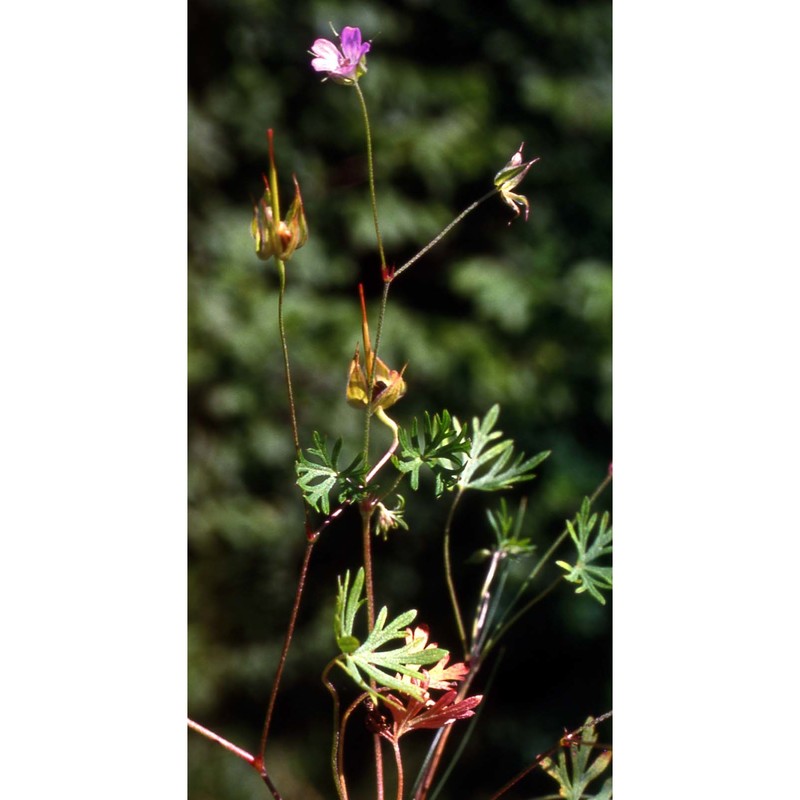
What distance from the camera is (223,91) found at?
1303 millimetres

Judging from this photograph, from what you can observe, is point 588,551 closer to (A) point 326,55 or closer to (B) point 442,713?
(B) point 442,713

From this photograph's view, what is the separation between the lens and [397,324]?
1371 millimetres

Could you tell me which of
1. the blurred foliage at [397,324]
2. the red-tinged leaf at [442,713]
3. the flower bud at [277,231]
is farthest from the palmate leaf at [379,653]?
the blurred foliage at [397,324]

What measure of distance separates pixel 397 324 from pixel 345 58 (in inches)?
35.3

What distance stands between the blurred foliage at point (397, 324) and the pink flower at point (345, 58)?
2.80 ft

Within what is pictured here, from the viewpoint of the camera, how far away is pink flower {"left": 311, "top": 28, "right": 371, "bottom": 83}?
1.53 feet
